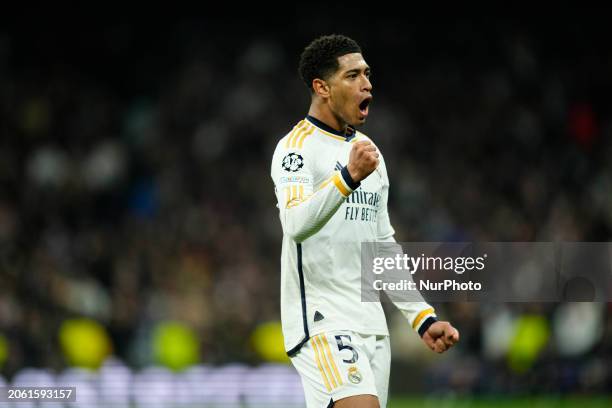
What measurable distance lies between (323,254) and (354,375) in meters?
0.59

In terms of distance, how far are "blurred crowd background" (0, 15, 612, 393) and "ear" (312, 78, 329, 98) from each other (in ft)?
19.0

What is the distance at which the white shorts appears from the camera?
5367 millimetres

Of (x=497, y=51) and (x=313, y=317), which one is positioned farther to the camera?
(x=497, y=51)

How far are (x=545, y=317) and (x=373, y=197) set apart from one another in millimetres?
7742

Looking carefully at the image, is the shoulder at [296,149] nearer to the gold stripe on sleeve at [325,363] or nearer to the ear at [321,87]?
Result: the ear at [321,87]

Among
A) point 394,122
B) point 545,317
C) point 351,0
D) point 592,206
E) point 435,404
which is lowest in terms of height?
point 435,404

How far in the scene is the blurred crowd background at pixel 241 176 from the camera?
42.5ft

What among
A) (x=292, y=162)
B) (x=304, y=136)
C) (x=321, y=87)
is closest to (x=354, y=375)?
(x=292, y=162)

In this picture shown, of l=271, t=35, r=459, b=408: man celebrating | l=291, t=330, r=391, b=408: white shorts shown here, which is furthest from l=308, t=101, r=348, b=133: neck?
l=291, t=330, r=391, b=408: white shorts

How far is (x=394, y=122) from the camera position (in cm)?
1722

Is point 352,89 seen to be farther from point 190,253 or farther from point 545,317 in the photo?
point 190,253

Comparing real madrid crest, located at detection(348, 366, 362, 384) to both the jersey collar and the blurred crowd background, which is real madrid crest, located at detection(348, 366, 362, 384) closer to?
the jersey collar

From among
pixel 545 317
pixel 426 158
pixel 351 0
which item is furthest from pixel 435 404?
pixel 351 0

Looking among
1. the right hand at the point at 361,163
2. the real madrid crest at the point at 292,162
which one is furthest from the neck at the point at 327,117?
the right hand at the point at 361,163
